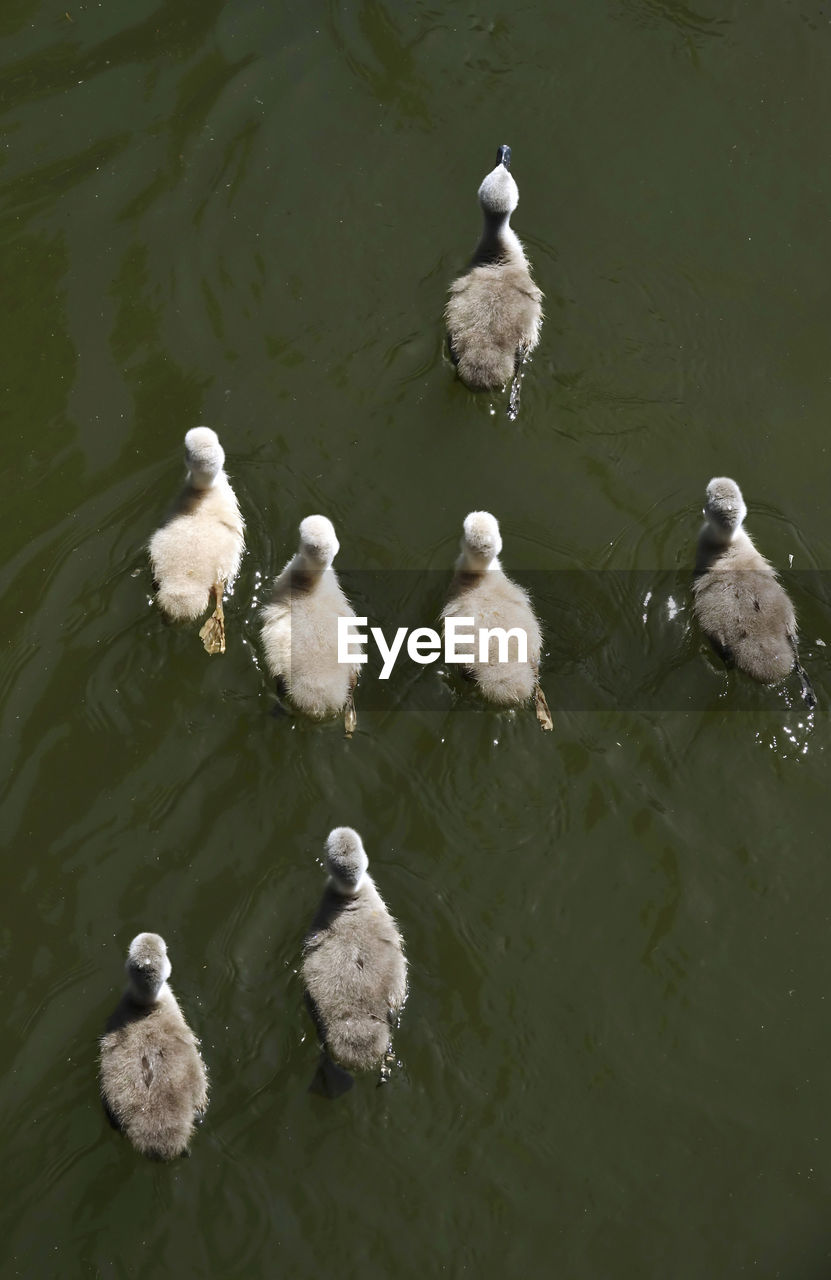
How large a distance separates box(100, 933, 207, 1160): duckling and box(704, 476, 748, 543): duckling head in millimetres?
3166

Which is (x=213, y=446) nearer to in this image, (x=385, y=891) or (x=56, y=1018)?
(x=385, y=891)

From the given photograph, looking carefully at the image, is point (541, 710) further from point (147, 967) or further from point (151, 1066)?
point (151, 1066)

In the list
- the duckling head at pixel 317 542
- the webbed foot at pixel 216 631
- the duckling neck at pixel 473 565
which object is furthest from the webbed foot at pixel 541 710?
the webbed foot at pixel 216 631

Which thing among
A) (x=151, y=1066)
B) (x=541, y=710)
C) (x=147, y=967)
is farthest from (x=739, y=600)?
(x=151, y=1066)

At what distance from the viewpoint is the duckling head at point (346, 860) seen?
21.9ft

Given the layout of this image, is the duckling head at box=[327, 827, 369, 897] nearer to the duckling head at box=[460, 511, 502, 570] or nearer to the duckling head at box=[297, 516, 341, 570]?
the duckling head at box=[297, 516, 341, 570]

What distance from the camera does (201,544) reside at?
7.24 meters

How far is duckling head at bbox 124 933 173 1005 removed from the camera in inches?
257

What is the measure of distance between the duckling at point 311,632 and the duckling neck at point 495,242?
1.67m

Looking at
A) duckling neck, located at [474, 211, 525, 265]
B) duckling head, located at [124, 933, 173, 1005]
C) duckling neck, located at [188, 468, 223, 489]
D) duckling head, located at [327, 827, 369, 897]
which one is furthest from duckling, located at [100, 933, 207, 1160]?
duckling neck, located at [474, 211, 525, 265]

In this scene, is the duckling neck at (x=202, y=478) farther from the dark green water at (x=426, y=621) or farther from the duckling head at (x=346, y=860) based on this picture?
the duckling head at (x=346, y=860)

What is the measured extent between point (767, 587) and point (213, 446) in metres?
2.64

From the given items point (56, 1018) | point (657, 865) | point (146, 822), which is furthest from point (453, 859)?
point (56, 1018)

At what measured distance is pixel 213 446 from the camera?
7.32 metres
